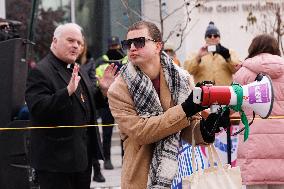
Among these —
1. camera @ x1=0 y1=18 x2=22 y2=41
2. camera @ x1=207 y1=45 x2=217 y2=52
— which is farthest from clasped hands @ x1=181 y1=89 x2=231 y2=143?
camera @ x1=207 y1=45 x2=217 y2=52

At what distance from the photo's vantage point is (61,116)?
5184mm

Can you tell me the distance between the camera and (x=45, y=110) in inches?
199

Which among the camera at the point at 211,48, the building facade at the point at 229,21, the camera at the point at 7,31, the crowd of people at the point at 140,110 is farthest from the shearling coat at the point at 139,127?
the building facade at the point at 229,21

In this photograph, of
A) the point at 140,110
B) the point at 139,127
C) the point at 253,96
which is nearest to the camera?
the point at 253,96

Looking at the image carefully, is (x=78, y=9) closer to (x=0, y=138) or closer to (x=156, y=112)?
(x=0, y=138)

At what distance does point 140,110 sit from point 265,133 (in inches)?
116

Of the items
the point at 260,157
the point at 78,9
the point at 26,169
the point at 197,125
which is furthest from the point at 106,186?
the point at 78,9

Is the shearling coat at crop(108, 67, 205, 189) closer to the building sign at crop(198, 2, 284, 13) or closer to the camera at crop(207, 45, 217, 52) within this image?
the camera at crop(207, 45, 217, 52)

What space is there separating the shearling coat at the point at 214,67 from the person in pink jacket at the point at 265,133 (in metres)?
1.91

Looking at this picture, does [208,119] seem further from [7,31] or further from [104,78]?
[7,31]

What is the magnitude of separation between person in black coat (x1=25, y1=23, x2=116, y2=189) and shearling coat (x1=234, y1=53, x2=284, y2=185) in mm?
1724

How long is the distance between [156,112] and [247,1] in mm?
11149

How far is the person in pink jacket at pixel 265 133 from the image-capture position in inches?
250

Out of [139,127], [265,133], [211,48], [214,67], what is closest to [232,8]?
[214,67]
